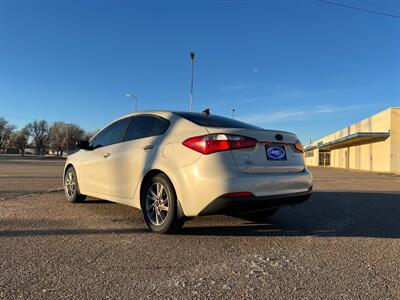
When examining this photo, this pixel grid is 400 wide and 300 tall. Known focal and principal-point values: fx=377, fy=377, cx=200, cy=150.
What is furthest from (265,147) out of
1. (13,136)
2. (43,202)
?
(13,136)

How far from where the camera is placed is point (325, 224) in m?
5.45

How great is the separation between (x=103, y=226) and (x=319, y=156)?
6504 cm

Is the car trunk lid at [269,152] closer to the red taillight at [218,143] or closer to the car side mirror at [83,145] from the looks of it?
the red taillight at [218,143]

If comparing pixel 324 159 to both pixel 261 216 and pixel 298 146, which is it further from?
pixel 298 146

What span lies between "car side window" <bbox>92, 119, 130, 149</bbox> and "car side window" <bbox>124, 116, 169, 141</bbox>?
22 cm

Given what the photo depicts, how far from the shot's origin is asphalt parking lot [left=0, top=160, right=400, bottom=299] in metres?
2.93

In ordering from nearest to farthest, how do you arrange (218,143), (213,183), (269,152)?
1. (213,183)
2. (218,143)
3. (269,152)

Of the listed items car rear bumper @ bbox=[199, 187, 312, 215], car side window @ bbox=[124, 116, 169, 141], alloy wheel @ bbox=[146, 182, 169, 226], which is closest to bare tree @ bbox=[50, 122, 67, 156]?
car side window @ bbox=[124, 116, 169, 141]

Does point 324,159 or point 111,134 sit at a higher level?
point 111,134

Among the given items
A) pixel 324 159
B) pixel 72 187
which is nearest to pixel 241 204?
pixel 72 187

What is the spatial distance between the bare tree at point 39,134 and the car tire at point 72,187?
114 metres

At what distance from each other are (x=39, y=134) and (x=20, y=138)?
5.38m

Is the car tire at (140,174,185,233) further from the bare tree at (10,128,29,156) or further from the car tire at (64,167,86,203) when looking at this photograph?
the bare tree at (10,128,29,156)

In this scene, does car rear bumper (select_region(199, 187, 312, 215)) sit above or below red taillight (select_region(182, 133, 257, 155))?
below
